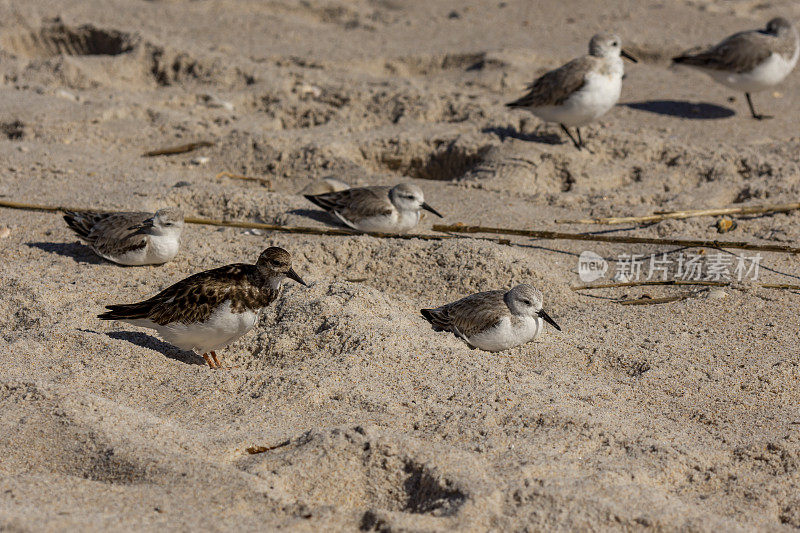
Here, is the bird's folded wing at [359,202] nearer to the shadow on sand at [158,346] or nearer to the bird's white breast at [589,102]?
the shadow on sand at [158,346]

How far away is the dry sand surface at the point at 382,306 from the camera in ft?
11.9

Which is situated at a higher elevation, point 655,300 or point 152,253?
point 655,300

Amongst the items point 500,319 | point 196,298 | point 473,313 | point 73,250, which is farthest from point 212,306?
point 73,250

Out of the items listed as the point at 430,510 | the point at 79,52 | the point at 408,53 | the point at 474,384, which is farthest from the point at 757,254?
the point at 79,52

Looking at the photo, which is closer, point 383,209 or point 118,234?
point 118,234

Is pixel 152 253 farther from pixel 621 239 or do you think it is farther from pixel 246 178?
pixel 621 239

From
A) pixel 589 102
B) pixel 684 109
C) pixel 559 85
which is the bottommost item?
pixel 684 109

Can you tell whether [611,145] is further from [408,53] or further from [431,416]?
[431,416]

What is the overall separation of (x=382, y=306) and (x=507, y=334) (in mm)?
886

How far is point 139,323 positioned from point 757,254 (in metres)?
4.74

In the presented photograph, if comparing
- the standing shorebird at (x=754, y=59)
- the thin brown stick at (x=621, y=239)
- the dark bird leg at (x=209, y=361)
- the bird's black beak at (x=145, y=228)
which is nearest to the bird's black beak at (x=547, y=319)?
the thin brown stick at (x=621, y=239)

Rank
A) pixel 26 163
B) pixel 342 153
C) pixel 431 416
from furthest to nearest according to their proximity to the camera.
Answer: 1. pixel 342 153
2. pixel 26 163
3. pixel 431 416

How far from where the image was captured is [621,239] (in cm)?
646

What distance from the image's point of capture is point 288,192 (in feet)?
26.4
